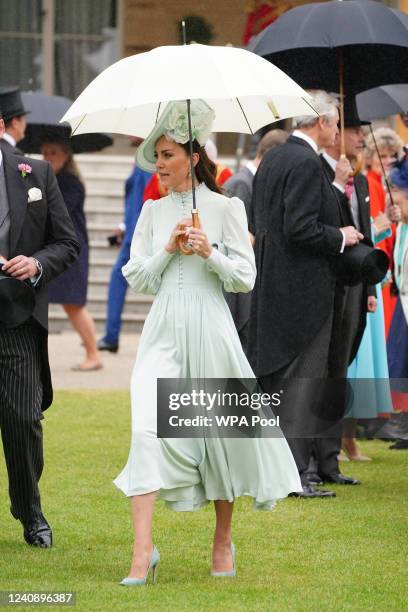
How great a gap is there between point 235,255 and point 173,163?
435 millimetres

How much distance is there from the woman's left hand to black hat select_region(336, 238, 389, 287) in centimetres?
224

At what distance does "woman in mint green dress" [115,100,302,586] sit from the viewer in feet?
19.5

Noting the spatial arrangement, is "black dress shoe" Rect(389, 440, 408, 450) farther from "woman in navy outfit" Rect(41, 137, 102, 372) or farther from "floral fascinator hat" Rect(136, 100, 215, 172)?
"floral fascinator hat" Rect(136, 100, 215, 172)

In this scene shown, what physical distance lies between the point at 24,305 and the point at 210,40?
14598 millimetres

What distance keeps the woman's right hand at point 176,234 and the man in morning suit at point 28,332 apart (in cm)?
74

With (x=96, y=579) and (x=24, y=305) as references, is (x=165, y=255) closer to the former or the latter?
(x=24, y=305)

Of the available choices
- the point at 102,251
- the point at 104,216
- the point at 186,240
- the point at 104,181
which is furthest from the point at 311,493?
the point at 104,181

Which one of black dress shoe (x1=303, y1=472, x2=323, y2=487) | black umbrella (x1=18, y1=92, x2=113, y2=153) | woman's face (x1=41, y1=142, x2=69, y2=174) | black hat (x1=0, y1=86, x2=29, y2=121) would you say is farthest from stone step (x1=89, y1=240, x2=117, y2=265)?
black dress shoe (x1=303, y1=472, x2=323, y2=487)

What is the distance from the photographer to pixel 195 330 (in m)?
6.05

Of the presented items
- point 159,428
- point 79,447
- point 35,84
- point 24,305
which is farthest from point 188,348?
point 35,84

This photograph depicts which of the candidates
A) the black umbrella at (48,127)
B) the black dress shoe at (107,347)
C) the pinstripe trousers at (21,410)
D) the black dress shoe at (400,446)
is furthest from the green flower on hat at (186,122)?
the black dress shoe at (107,347)

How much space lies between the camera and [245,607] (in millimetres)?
5656

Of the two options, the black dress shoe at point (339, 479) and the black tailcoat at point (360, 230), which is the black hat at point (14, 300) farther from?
the black dress shoe at point (339, 479)

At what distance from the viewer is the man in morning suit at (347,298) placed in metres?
8.35
